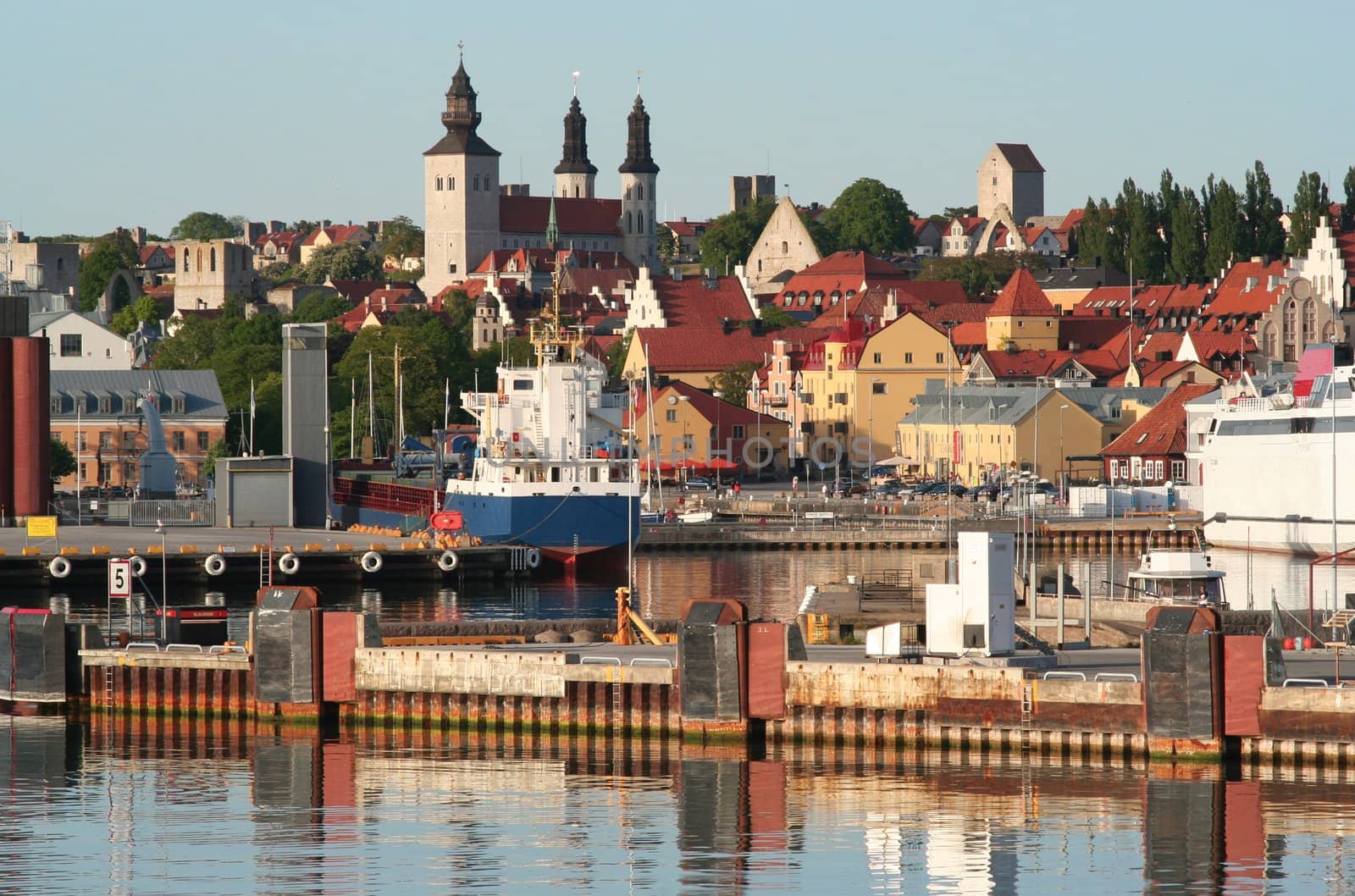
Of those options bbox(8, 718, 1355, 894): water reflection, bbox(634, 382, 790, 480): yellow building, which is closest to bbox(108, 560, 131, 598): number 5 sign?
bbox(8, 718, 1355, 894): water reflection

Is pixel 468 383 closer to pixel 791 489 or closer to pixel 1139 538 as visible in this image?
pixel 791 489

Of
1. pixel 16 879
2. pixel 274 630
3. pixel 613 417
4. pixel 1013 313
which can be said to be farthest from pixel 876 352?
pixel 16 879

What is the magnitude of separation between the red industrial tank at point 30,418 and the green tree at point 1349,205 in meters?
110

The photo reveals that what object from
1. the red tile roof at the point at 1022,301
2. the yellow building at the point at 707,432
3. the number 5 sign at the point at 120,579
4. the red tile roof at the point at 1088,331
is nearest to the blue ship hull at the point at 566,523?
the number 5 sign at the point at 120,579

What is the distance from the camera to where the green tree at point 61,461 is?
112m

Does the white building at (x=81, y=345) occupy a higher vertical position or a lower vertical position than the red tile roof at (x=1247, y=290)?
lower

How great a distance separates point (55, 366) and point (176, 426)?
11.2m

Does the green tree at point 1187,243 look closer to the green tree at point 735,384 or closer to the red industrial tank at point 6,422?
the green tree at point 735,384

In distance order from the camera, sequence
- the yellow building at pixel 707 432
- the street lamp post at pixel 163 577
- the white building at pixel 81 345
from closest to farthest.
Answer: the street lamp post at pixel 163 577 → the white building at pixel 81 345 → the yellow building at pixel 707 432

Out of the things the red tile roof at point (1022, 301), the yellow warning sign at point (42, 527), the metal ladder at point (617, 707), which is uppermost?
the red tile roof at point (1022, 301)

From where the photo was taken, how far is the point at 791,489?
4715 inches

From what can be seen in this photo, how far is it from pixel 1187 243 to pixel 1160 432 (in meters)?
58.6

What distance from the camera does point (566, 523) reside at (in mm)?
76812

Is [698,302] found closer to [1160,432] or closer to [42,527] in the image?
[1160,432]
